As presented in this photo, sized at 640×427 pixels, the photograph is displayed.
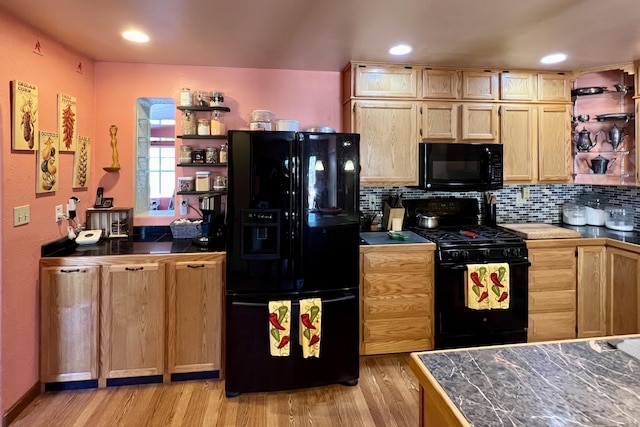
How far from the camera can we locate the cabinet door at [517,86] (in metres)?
3.25

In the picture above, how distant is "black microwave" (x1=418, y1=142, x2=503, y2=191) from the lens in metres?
3.14

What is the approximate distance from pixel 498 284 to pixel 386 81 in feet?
6.14

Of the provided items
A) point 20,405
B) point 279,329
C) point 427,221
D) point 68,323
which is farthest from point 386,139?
point 20,405

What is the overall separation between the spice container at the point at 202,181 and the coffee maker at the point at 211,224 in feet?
0.88

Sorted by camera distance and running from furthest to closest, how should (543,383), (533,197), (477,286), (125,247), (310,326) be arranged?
(533,197)
(477,286)
(125,247)
(310,326)
(543,383)

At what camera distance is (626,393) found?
92 centimetres

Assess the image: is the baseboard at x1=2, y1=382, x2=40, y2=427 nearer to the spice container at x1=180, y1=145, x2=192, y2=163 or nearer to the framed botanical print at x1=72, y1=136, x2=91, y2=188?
the framed botanical print at x1=72, y1=136, x2=91, y2=188

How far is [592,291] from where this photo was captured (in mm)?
3053

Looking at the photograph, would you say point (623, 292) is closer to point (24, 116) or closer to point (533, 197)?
point (533, 197)

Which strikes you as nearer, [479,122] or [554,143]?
[479,122]

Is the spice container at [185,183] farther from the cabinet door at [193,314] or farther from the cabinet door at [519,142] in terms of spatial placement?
the cabinet door at [519,142]

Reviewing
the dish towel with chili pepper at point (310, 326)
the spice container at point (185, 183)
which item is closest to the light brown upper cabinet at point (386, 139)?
the dish towel with chili pepper at point (310, 326)

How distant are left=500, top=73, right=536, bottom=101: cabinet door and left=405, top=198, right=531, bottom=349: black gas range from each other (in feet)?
4.13

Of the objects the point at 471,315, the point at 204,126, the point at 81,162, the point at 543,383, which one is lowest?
the point at 471,315
